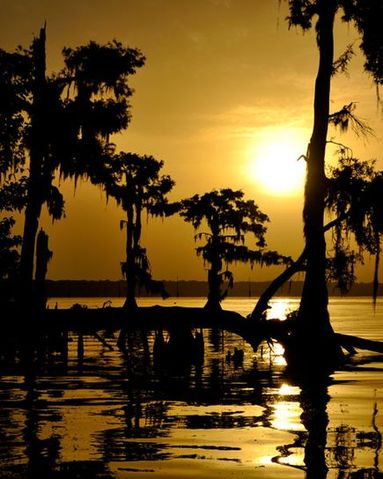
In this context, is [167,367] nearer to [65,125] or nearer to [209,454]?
[65,125]

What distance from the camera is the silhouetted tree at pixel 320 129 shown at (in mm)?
25078

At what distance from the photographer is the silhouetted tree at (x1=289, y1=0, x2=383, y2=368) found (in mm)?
25078

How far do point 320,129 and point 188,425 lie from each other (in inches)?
641

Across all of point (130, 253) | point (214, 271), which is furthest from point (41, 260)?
point (214, 271)

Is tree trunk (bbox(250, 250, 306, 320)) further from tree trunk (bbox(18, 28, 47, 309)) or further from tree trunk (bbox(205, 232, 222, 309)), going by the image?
tree trunk (bbox(205, 232, 222, 309))

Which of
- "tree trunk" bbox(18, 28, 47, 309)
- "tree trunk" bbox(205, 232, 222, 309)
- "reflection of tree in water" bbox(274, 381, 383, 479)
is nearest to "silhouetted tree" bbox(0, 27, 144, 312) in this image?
"tree trunk" bbox(18, 28, 47, 309)

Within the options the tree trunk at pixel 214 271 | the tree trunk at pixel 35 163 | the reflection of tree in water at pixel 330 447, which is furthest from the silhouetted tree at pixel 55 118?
the tree trunk at pixel 214 271

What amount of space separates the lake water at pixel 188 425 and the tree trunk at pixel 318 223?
5.93 feet

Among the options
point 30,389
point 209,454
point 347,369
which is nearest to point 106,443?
point 209,454

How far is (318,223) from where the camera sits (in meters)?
25.9

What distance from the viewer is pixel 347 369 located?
22750mm

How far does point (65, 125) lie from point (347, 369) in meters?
11.2

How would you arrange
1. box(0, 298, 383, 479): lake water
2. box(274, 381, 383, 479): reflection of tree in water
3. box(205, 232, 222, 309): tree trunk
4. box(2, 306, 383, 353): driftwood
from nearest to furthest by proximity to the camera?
box(274, 381, 383, 479): reflection of tree in water
box(0, 298, 383, 479): lake water
box(2, 306, 383, 353): driftwood
box(205, 232, 222, 309): tree trunk

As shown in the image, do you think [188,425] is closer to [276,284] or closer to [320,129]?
[276,284]
